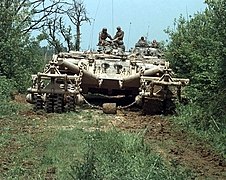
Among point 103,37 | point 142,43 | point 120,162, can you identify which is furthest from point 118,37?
point 120,162

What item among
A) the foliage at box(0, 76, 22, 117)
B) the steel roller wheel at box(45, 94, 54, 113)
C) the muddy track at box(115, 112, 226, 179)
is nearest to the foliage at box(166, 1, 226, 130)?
the muddy track at box(115, 112, 226, 179)

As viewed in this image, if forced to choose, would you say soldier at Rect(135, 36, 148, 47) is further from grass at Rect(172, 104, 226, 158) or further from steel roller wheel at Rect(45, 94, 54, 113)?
steel roller wheel at Rect(45, 94, 54, 113)

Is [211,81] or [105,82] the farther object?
[105,82]

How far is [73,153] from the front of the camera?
27.0ft

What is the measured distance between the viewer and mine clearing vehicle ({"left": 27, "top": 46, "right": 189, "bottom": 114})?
1408cm

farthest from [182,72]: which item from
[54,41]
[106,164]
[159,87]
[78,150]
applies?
[54,41]

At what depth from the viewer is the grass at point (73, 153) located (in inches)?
252

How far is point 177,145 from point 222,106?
2.18 m

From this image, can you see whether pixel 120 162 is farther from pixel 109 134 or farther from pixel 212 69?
pixel 212 69

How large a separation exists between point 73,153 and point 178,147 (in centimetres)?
206

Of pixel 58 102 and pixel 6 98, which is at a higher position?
pixel 58 102

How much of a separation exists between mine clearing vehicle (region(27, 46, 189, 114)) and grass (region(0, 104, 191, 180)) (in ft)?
5.82

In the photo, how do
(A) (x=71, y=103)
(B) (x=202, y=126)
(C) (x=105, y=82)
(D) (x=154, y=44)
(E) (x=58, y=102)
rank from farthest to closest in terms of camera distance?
(D) (x=154, y=44)
(C) (x=105, y=82)
(A) (x=71, y=103)
(E) (x=58, y=102)
(B) (x=202, y=126)

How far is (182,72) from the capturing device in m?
19.2
